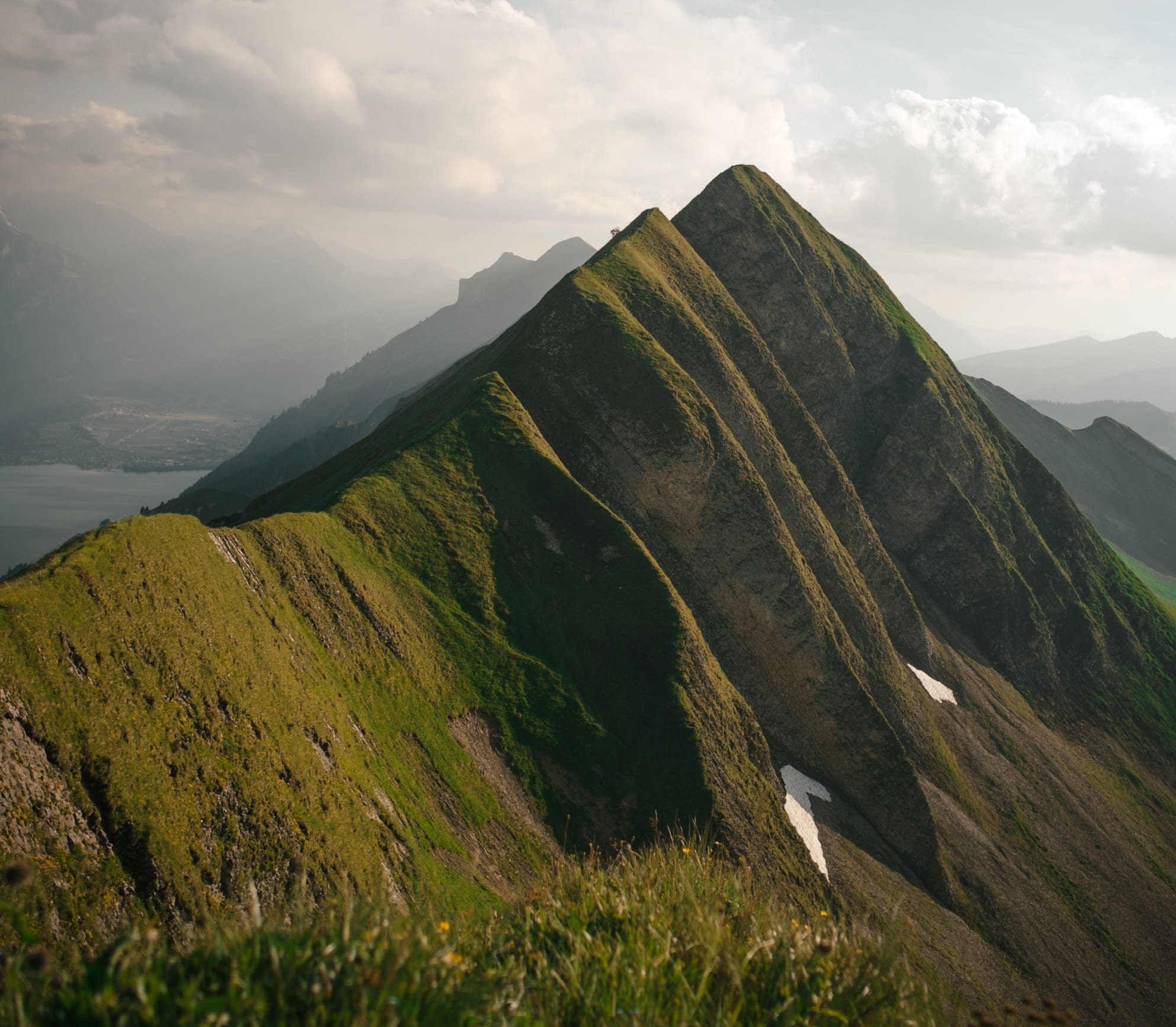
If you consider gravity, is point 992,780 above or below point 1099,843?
above

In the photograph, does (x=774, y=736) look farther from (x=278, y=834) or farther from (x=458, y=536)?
(x=278, y=834)

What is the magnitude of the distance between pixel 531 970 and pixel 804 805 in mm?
54030

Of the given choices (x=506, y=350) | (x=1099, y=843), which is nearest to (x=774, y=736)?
(x=1099, y=843)

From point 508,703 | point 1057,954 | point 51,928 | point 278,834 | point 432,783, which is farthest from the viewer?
point 1057,954

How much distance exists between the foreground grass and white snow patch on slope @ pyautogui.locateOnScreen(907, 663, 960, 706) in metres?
75.9

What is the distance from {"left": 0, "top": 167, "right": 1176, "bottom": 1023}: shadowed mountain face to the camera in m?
28.7

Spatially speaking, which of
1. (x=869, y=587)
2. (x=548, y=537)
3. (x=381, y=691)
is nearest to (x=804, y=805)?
(x=548, y=537)

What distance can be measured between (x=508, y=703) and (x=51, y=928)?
2881 cm

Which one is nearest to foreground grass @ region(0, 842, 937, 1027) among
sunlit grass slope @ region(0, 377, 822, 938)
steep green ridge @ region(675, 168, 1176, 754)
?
sunlit grass slope @ region(0, 377, 822, 938)

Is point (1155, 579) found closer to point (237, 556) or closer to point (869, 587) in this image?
point (869, 587)

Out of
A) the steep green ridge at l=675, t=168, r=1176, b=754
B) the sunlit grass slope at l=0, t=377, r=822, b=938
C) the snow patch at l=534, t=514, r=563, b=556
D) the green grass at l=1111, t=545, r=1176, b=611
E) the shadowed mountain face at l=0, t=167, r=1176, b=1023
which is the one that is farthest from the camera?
the green grass at l=1111, t=545, r=1176, b=611

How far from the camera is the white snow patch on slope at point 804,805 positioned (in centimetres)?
5538

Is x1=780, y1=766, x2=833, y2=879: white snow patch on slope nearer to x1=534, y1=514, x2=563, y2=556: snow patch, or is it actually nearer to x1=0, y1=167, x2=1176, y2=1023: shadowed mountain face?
x1=0, y1=167, x2=1176, y2=1023: shadowed mountain face

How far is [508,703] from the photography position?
4769cm
